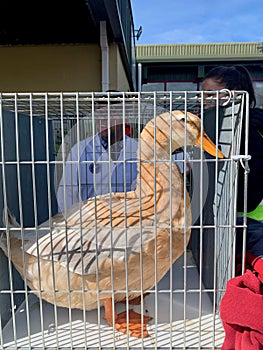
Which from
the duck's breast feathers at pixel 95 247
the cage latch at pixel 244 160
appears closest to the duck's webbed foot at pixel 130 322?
the duck's breast feathers at pixel 95 247

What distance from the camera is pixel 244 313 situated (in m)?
0.64

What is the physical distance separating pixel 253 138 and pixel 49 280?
2.09 feet

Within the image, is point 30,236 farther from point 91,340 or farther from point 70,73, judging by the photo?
point 70,73

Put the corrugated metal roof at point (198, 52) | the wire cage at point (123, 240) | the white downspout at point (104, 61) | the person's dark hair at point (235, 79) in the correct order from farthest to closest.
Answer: the corrugated metal roof at point (198, 52), the white downspout at point (104, 61), the person's dark hair at point (235, 79), the wire cage at point (123, 240)

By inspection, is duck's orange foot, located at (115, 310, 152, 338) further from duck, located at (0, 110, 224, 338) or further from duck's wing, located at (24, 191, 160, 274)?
duck's wing, located at (24, 191, 160, 274)

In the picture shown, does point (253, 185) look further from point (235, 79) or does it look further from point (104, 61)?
point (104, 61)

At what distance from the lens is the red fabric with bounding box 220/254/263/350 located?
629mm

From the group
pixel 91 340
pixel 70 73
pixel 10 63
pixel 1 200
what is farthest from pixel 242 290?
pixel 10 63

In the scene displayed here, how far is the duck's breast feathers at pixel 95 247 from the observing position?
82cm

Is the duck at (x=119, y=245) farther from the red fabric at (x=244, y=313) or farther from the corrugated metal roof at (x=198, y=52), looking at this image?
the corrugated metal roof at (x=198, y=52)

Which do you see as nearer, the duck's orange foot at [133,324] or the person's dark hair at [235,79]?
the duck's orange foot at [133,324]

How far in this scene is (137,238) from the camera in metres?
0.83

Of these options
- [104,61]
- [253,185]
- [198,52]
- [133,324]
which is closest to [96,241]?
[133,324]

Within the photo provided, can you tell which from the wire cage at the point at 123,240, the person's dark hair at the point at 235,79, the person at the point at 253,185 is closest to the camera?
the wire cage at the point at 123,240
